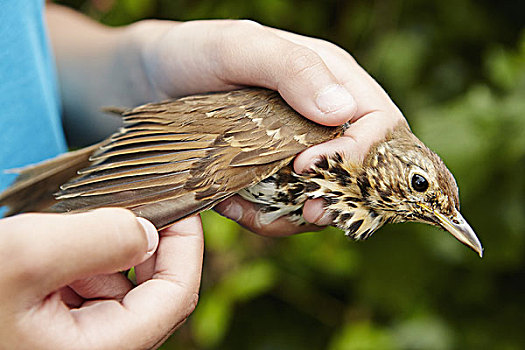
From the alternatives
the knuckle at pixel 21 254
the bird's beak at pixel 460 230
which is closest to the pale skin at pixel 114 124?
the knuckle at pixel 21 254

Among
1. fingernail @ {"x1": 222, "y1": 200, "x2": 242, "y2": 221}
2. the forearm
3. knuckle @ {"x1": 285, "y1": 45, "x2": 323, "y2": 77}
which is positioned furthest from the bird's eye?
the forearm

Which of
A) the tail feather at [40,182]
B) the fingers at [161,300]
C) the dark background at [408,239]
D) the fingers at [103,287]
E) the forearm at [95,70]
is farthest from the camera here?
the dark background at [408,239]

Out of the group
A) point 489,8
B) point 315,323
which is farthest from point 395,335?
point 489,8

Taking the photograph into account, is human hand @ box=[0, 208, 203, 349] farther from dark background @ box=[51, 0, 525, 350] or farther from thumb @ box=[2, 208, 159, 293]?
dark background @ box=[51, 0, 525, 350]

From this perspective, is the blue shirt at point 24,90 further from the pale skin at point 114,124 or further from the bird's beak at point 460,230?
the bird's beak at point 460,230

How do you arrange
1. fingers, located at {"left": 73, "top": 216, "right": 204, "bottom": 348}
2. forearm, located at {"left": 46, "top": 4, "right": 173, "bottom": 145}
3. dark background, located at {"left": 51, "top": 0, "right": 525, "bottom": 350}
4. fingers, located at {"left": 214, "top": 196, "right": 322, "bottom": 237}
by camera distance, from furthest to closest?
dark background, located at {"left": 51, "top": 0, "right": 525, "bottom": 350}
forearm, located at {"left": 46, "top": 4, "right": 173, "bottom": 145}
fingers, located at {"left": 214, "top": 196, "right": 322, "bottom": 237}
fingers, located at {"left": 73, "top": 216, "right": 204, "bottom": 348}

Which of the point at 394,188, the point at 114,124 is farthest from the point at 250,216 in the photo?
the point at 114,124

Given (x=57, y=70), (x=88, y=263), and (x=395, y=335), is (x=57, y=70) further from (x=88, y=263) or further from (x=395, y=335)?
(x=395, y=335)

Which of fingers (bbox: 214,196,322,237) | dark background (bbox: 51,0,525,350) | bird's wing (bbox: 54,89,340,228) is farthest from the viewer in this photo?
dark background (bbox: 51,0,525,350)
